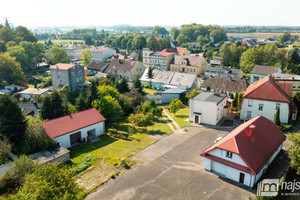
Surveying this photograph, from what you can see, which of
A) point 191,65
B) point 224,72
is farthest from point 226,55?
point 224,72

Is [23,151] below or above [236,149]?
below

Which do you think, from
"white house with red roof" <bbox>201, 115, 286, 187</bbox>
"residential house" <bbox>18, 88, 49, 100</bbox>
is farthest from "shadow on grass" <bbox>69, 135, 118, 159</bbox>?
"residential house" <bbox>18, 88, 49, 100</bbox>

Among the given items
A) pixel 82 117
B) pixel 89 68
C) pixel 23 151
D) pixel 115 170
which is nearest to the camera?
pixel 115 170

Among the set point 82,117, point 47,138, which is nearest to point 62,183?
point 47,138

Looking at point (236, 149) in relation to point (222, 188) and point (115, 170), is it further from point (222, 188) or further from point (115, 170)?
point (115, 170)

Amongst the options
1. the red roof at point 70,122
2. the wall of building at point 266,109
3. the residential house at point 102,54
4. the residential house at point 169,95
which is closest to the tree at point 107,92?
the red roof at point 70,122

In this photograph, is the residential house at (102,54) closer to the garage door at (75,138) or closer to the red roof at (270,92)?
the garage door at (75,138)

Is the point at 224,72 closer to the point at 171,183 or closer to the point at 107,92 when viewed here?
the point at 107,92
